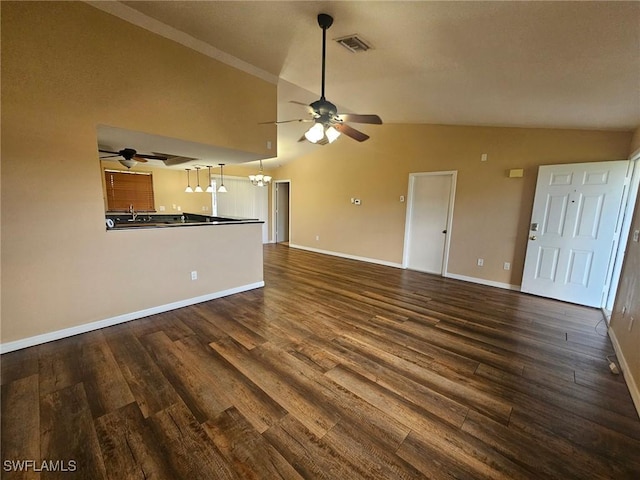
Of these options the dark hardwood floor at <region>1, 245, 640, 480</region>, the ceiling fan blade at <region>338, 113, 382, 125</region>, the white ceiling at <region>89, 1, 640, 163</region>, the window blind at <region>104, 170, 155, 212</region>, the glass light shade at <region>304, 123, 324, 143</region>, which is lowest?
the dark hardwood floor at <region>1, 245, 640, 480</region>

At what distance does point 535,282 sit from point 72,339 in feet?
19.1

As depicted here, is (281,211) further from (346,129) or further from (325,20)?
(325,20)

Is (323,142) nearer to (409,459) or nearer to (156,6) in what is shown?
(156,6)

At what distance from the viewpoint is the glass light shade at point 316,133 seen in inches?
96.1

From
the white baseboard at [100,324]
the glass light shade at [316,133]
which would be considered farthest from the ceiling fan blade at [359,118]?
the white baseboard at [100,324]

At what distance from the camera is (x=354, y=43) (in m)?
2.45

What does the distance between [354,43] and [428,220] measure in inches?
143

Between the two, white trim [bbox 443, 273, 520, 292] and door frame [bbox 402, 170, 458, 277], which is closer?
white trim [bbox 443, 273, 520, 292]

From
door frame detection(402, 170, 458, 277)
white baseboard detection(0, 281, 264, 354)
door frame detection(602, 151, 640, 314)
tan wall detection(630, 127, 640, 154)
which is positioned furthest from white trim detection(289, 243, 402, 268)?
tan wall detection(630, 127, 640, 154)

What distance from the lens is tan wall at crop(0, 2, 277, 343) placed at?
7.13ft

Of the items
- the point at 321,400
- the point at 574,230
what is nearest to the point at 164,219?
the point at 321,400

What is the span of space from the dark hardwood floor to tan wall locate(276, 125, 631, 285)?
1645 mm

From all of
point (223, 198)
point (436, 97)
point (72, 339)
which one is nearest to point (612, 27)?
point (436, 97)

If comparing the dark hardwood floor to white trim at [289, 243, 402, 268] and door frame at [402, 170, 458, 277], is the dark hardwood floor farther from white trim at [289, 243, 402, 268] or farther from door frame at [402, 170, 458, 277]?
white trim at [289, 243, 402, 268]
